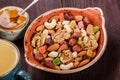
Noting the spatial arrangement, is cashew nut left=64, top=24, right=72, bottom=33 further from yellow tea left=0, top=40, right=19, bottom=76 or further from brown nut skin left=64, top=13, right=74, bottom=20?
yellow tea left=0, top=40, right=19, bottom=76

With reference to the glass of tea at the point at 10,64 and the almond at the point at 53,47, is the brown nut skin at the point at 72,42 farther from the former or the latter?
the glass of tea at the point at 10,64

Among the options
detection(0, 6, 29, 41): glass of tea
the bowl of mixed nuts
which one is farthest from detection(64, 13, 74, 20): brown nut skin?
detection(0, 6, 29, 41): glass of tea

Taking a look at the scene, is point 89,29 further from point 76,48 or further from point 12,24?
point 12,24

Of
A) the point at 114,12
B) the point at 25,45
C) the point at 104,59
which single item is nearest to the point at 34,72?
the point at 25,45

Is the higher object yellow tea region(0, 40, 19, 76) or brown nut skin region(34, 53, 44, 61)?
yellow tea region(0, 40, 19, 76)

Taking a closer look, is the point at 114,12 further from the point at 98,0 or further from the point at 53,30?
the point at 53,30
